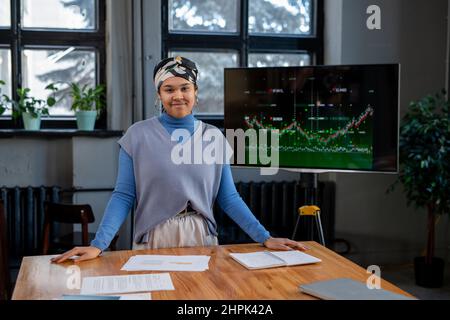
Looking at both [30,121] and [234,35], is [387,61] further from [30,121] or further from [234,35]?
[30,121]

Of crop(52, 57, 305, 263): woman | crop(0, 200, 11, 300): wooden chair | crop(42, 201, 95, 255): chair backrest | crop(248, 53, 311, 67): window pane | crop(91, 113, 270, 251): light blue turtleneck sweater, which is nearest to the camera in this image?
crop(91, 113, 270, 251): light blue turtleneck sweater

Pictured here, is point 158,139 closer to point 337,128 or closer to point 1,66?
point 337,128

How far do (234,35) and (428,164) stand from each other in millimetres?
1741

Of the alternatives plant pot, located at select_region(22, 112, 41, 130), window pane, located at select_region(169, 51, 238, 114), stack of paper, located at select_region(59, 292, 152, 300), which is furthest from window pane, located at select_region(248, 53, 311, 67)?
stack of paper, located at select_region(59, 292, 152, 300)

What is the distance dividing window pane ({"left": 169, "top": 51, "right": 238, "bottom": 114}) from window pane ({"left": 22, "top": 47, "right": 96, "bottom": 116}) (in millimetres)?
778

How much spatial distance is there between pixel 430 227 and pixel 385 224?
1.81 ft

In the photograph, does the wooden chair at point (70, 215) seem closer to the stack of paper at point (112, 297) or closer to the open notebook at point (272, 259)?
the open notebook at point (272, 259)

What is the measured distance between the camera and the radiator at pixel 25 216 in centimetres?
384

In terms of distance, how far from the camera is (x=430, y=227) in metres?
3.94

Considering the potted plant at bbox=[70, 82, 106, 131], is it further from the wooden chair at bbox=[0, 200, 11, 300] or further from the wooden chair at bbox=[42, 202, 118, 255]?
the wooden chair at bbox=[0, 200, 11, 300]

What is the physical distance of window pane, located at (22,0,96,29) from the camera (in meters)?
4.08

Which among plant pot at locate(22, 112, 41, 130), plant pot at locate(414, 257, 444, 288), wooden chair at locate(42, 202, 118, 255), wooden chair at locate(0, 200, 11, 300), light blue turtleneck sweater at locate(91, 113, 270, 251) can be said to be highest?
plant pot at locate(22, 112, 41, 130)

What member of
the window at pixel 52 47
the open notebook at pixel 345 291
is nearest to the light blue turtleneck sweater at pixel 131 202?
the open notebook at pixel 345 291

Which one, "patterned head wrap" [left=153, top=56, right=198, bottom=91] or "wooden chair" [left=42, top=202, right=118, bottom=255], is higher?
"patterned head wrap" [left=153, top=56, right=198, bottom=91]
